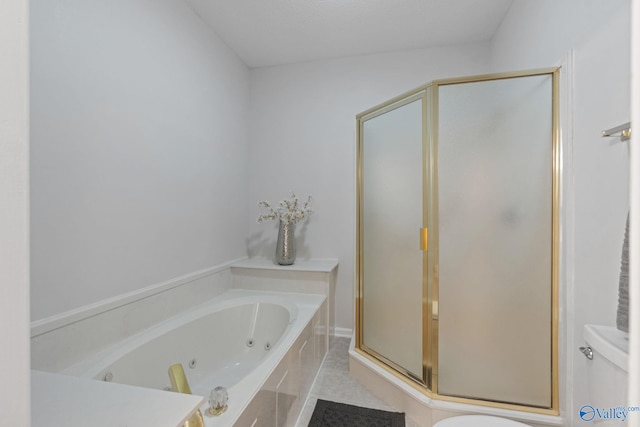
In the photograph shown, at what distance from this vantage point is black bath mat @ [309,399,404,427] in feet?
4.98

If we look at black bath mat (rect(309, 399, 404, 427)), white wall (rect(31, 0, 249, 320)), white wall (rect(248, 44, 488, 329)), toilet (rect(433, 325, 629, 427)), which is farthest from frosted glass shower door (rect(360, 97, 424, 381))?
white wall (rect(31, 0, 249, 320))

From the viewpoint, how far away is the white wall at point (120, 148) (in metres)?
1.16

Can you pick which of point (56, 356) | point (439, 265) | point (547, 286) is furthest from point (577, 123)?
point (56, 356)

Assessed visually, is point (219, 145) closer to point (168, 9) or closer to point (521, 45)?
point (168, 9)

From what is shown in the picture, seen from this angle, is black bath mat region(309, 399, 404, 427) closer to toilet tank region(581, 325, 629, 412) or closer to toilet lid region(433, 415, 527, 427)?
toilet lid region(433, 415, 527, 427)

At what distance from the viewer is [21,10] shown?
0.36 m

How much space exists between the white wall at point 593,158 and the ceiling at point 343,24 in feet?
2.34

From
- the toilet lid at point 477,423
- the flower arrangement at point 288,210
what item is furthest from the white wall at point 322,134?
the toilet lid at point 477,423

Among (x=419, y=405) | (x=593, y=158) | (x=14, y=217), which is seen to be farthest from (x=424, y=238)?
(x=14, y=217)

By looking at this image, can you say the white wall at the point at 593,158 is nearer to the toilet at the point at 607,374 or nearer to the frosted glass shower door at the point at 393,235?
the toilet at the point at 607,374

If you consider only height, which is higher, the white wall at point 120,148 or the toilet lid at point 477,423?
the white wall at point 120,148

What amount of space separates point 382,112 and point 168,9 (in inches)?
58.2

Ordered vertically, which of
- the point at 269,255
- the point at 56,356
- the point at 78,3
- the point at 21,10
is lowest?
the point at 56,356

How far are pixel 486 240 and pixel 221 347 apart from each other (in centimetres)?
176
